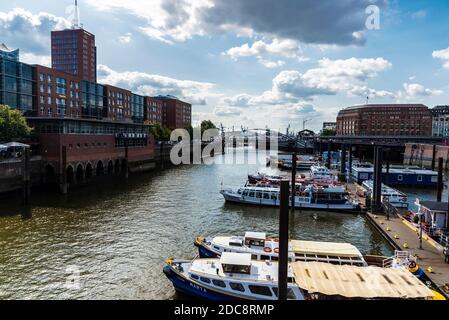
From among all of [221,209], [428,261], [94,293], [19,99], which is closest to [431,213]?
[428,261]

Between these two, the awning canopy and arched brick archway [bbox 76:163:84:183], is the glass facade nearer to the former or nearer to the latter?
arched brick archway [bbox 76:163:84:183]

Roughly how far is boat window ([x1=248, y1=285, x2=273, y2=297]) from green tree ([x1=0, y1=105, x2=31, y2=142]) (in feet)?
188

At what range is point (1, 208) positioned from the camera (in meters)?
45.6

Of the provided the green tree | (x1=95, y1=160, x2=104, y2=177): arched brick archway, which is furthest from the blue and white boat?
(x1=95, y1=160, x2=104, y2=177): arched brick archway

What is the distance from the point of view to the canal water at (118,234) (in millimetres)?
24984

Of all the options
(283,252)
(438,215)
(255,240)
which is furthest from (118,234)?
(438,215)

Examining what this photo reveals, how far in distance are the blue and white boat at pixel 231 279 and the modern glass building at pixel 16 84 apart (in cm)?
8566

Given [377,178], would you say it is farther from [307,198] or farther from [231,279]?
[231,279]

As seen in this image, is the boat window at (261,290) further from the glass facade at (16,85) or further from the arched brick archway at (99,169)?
the glass facade at (16,85)

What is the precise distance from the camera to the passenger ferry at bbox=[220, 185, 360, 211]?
4838 centimetres

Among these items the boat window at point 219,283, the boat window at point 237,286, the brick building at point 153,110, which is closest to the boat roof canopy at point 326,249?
the boat window at point 237,286

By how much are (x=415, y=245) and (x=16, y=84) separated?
326ft

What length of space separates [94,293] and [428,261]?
2539 cm
